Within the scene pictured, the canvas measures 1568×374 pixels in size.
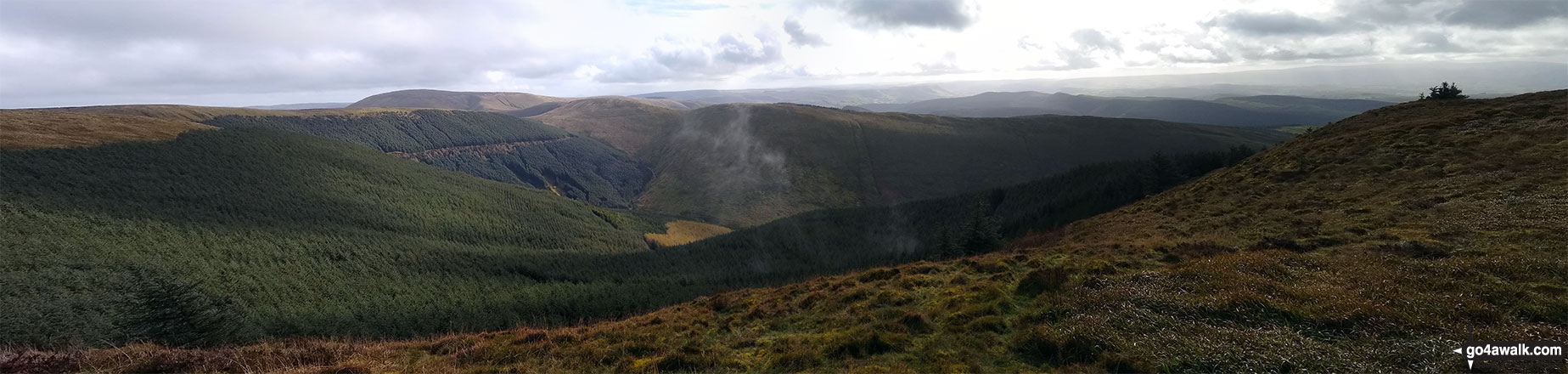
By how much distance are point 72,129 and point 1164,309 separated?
7522 inches

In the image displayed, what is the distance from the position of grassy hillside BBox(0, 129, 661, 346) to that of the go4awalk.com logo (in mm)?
45249

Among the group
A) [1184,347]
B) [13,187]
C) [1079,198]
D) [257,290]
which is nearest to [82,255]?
[257,290]

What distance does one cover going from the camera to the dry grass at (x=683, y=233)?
161m

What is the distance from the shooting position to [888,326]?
15.7 metres

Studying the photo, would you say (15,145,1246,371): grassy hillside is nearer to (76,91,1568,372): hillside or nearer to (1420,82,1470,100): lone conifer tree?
(1420,82,1470,100): lone conifer tree

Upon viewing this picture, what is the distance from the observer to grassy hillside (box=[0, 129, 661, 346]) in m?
57.5

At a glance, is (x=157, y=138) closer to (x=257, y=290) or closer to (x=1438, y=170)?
(x=257, y=290)

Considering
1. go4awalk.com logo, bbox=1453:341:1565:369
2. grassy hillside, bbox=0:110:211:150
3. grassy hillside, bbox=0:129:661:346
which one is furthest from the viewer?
grassy hillside, bbox=0:110:211:150

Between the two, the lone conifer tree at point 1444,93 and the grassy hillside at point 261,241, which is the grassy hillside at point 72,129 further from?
the lone conifer tree at point 1444,93

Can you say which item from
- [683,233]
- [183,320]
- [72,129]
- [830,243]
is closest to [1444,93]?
[830,243]

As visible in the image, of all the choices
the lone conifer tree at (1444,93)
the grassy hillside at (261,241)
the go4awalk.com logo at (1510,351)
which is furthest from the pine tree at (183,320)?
the lone conifer tree at (1444,93)

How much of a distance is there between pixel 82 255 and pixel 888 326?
324ft

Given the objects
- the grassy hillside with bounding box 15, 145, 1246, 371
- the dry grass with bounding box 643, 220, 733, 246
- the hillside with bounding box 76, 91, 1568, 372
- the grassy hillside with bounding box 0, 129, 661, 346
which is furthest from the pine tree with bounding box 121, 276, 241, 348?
the dry grass with bounding box 643, 220, 733, 246

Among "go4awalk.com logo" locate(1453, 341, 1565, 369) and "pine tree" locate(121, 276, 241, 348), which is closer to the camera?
"go4awalk.com logo" locate(1453, 341, 1565, 369)
